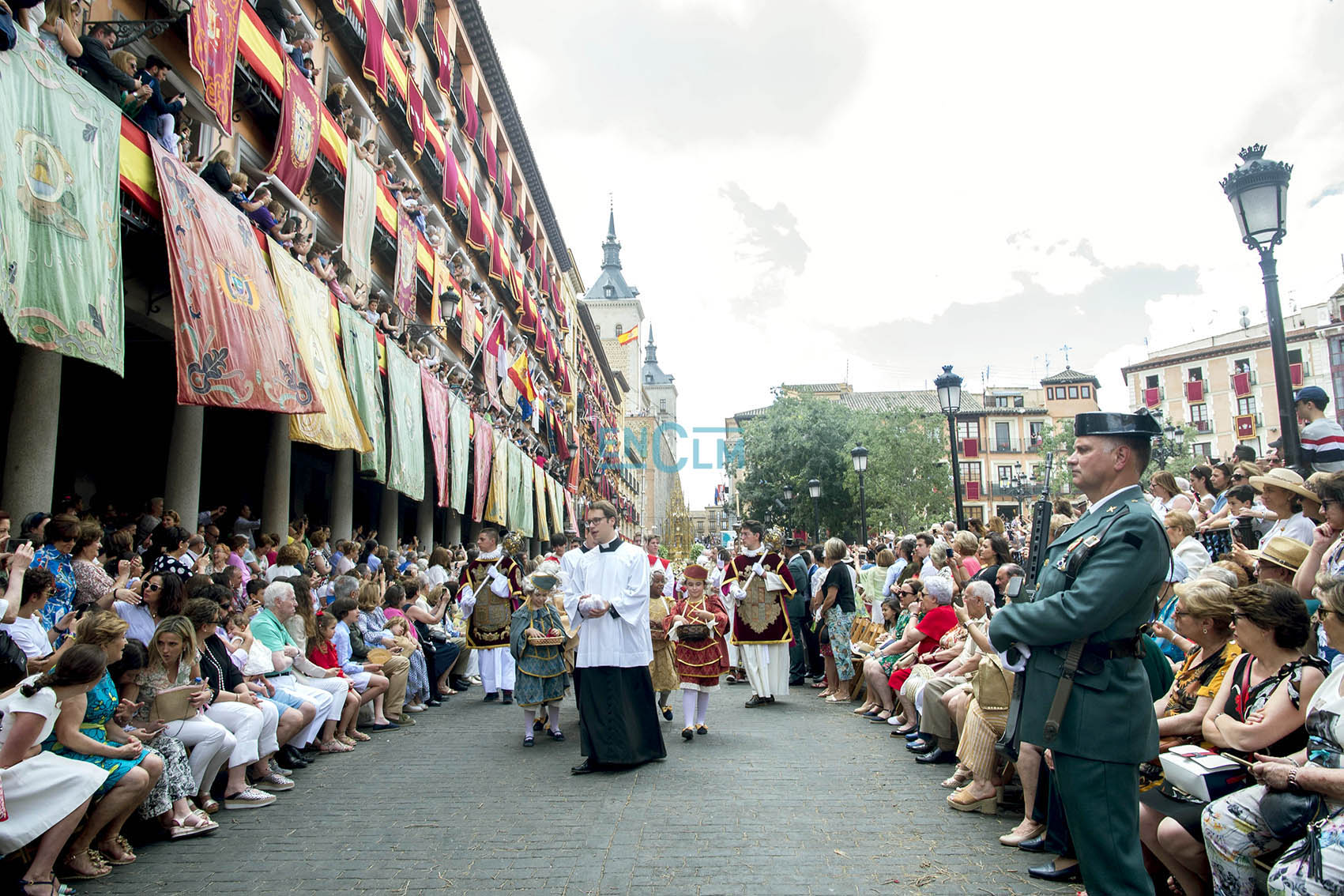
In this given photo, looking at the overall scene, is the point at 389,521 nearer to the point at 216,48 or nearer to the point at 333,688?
the point at 216,48

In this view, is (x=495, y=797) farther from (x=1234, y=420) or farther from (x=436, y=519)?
(x=1234, y=420)

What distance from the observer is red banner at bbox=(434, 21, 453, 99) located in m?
24.6

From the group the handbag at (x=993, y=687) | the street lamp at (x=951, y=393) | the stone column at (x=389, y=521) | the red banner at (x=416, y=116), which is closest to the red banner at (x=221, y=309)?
the handbag at (x=993, y=687)

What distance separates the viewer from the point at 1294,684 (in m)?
3.68

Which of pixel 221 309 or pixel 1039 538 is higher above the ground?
pixel 221 309

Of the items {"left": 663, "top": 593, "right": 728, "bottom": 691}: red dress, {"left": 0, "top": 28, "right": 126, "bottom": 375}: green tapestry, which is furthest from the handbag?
{"left": 0, "top": 28, "right": 126, "bottom": 375}: green tapestry

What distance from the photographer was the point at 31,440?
8531 mm

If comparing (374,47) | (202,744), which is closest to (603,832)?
(202,744)

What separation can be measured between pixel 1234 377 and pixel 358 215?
2270 inches

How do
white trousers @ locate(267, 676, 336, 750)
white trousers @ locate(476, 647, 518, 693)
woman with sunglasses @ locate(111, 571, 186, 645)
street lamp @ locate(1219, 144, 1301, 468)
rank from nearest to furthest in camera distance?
woman with sunglasses @ locate(111, 571, 186, 645), street lamp @ locate(1219, 144, 1301, 468), white trousers @ locate(267, 676, 336, 750), white trousers @ locate(476, 647, 518, 693)

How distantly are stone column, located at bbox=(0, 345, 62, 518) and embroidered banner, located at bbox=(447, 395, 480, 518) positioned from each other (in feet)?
33.6

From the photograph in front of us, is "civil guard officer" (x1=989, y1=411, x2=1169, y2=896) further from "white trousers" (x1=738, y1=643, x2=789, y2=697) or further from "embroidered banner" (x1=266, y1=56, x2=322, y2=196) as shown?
"embroidered banner" (x1=266, y1=56, x2=322, y2=196)

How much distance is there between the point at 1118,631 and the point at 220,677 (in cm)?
571

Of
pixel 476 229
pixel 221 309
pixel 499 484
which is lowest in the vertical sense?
pixel 499 484
